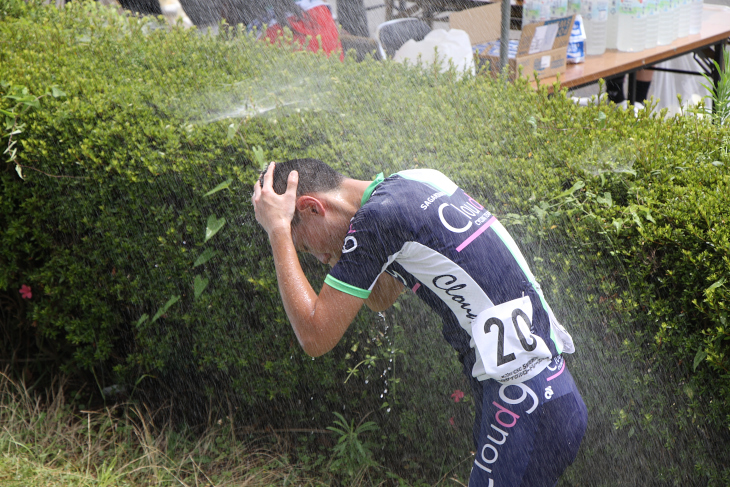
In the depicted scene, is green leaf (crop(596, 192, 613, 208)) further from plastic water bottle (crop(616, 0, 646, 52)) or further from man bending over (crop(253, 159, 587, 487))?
plastic water bottle (crop(616, 0, 646, 52))

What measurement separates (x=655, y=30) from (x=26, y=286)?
6.19 metres

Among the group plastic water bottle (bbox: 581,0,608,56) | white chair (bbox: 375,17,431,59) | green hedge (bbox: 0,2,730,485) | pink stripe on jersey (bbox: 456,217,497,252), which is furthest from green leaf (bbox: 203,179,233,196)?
plastic water bottle (bbox: 581,0,608,56)

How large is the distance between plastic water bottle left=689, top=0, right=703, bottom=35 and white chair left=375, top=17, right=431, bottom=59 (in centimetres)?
304

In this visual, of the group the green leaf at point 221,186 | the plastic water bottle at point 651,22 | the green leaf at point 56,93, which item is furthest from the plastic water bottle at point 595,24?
the green leaf at point 56,93

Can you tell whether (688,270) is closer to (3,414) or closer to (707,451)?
(707,451)

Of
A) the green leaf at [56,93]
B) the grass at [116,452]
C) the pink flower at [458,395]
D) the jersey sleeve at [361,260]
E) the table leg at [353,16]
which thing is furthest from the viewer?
the table leg at [353,16]

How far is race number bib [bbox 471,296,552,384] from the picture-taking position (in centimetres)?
194

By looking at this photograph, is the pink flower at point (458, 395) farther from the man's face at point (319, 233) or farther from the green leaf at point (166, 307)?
the green leaf at point (166, 307)

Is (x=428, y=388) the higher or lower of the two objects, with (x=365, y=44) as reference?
lower

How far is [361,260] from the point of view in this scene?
1887 mm

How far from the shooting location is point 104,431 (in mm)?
3453

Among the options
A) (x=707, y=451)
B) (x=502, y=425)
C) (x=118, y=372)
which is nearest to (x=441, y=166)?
(x=502, y=425)

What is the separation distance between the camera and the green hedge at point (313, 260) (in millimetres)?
2199

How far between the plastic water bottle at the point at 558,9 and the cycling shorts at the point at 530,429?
4.55 m
